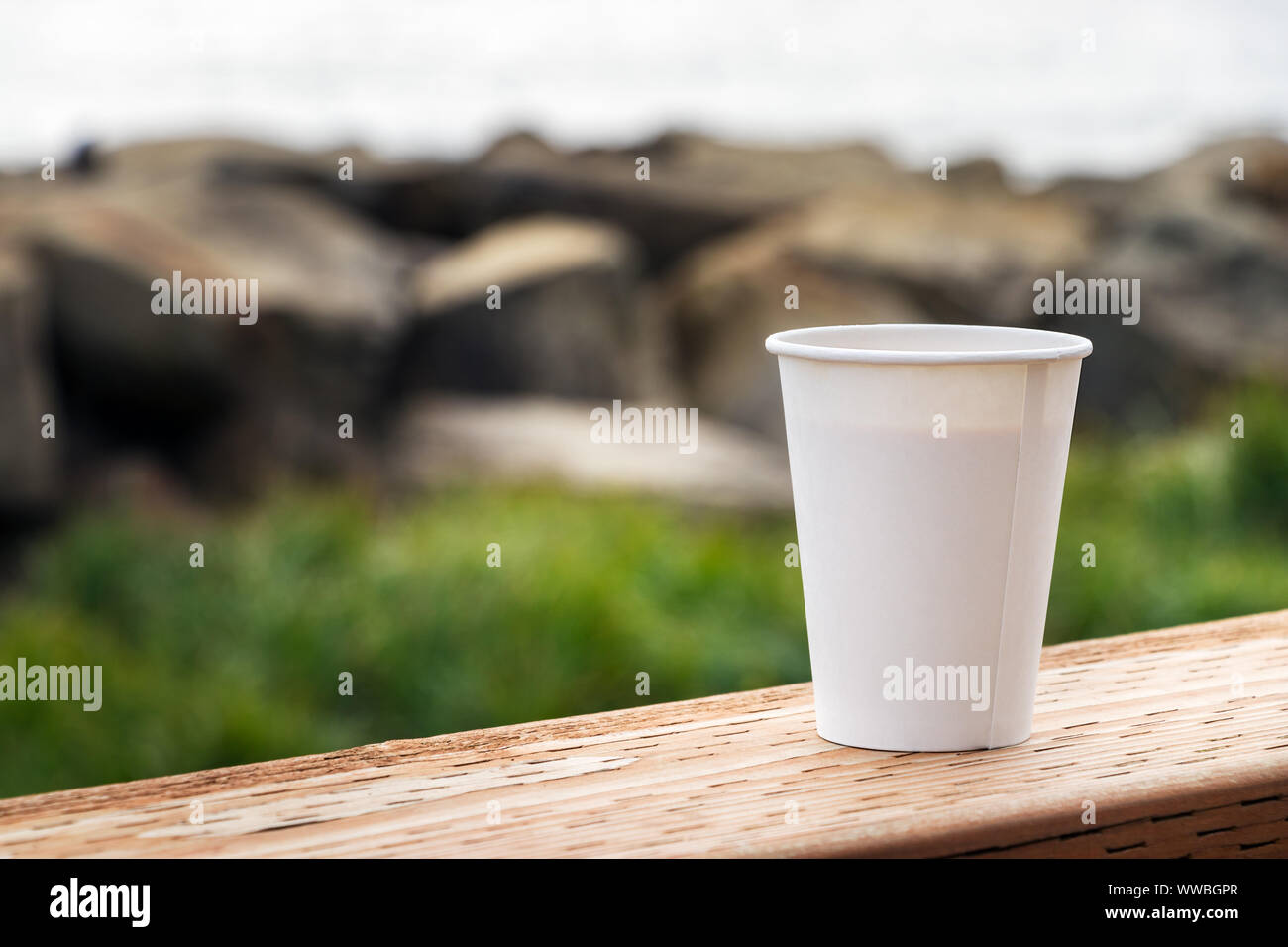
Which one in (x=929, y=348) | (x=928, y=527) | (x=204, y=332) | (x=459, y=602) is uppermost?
(x=204, y=332)

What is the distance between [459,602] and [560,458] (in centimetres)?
148

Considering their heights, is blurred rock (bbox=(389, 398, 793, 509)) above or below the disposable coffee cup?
below

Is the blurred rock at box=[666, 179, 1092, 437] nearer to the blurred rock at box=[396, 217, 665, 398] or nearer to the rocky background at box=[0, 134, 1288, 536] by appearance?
the rocky background at box=[0, 134, 1288, 536]

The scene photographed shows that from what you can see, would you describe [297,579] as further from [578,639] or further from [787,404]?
[787,404]

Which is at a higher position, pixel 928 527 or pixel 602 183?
pixel 602 183

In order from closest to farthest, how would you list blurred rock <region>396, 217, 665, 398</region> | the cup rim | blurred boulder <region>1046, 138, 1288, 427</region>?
the cup rim, blurred rock <region>396, 217, 665, 398</region>, blurred boulder <region>1046, 138, 1288, 427</region>

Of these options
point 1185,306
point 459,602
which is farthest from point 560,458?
point 1185,306

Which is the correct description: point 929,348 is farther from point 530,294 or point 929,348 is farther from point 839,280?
point 839,280

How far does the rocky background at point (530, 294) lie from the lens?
5.27 meters

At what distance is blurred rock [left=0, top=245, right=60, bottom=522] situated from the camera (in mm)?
4809

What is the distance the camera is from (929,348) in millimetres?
920

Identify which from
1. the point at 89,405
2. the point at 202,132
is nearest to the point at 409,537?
the point at 89,405

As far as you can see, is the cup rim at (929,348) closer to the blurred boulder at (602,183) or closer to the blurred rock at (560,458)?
the blurred rock at (560,458)

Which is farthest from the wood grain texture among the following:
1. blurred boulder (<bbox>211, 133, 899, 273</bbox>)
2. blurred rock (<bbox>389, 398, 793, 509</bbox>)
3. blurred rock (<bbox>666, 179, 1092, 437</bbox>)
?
blurred boulder (<bbox>211, 133, 899, 273</bbox>)
